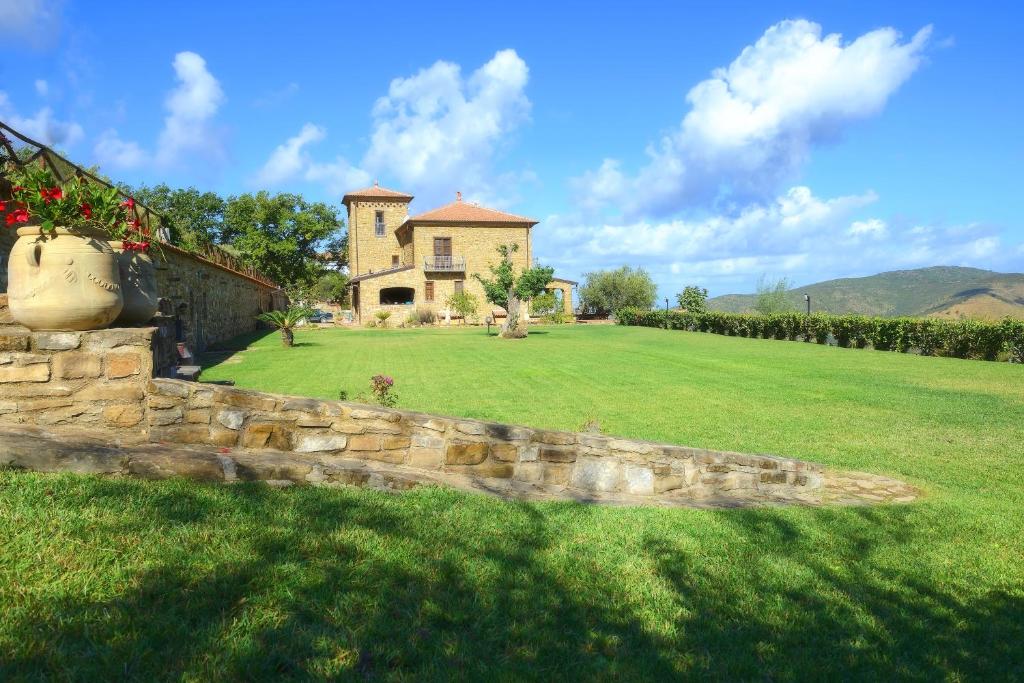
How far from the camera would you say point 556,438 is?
5324mm

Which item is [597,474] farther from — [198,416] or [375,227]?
[375,227]

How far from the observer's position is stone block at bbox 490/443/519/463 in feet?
16.8

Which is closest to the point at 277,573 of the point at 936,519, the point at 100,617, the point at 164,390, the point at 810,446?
the point at 100,617

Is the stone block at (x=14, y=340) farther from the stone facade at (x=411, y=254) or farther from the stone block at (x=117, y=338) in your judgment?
the stone facade at (x=411, y=254)

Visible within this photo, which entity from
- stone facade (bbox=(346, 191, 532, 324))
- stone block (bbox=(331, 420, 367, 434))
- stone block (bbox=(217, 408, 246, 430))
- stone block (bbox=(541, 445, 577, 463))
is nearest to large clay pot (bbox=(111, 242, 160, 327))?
stone block (bbox=(217, 408, 246, 430))

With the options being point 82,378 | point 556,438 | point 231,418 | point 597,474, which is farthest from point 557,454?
point 82,378

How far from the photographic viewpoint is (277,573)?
2777mm

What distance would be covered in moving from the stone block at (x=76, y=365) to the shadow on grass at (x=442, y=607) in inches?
51.9

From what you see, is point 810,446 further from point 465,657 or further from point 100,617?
point 100,617

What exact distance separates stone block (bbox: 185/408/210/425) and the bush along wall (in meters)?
21.6

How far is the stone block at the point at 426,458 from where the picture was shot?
4.91 meters

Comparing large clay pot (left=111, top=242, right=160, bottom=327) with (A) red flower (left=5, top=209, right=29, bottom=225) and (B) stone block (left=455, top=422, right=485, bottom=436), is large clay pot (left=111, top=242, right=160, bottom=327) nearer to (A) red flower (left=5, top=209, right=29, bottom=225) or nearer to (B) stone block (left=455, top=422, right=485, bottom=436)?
(A) red flower (left=5, top=209, right=29, bottom=225)

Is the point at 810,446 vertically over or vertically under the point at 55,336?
under

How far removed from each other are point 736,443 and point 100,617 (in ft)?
23.3
